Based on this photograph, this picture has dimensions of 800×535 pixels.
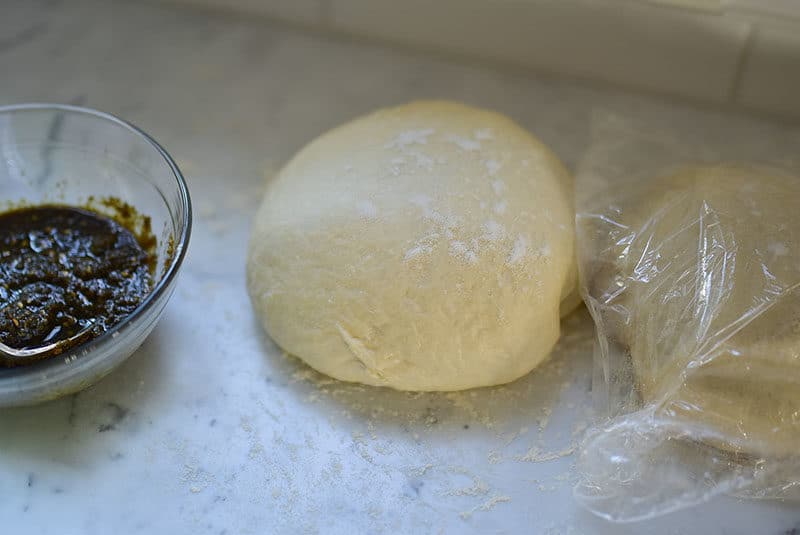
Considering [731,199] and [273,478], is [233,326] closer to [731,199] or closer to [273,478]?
[273,478]

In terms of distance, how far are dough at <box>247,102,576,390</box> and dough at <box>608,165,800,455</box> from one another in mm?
104

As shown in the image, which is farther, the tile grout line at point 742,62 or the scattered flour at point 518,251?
the tile grout line at point 742,62

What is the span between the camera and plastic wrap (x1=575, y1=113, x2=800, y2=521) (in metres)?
0.85

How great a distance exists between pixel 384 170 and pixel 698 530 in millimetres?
527

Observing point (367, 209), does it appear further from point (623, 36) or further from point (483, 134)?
point (623, 36)

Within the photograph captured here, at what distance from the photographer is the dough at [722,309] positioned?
Answer: 2.80 feet

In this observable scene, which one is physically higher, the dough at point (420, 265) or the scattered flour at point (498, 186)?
the scattered flour at point (498, 186)

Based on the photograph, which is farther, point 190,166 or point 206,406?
point 190,166

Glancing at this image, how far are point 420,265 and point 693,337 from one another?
0.30 m

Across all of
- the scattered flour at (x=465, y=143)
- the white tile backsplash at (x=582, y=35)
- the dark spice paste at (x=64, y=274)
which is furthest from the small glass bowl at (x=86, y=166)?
the white tile backsplash at (x=582, y=35)

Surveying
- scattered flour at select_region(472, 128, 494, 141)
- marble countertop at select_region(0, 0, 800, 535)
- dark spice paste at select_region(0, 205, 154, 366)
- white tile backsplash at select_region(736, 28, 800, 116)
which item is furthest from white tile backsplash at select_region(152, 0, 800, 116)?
dark spice paste at select_region(0, 205, 154, 366)

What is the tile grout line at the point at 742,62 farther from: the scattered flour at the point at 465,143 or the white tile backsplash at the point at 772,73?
the scattered flour at the point at 465,143

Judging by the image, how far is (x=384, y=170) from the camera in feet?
3.32

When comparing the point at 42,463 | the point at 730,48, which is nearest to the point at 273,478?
the point at 42,463
